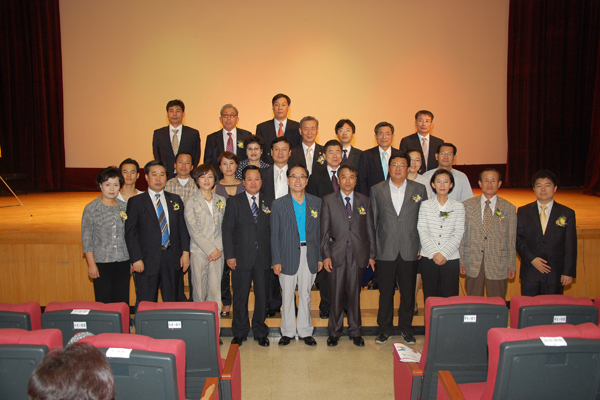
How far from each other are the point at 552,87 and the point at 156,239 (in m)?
7.98

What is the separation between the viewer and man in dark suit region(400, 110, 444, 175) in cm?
440

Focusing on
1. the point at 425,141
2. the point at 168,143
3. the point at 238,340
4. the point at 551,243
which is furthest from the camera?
the point at 168,143

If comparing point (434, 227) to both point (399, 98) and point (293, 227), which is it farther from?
point (399, 98)

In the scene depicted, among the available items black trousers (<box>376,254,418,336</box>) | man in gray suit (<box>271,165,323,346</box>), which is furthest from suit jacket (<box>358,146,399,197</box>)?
black trousers (<box>376,254,418,336</box>)

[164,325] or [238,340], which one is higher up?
[164,325]

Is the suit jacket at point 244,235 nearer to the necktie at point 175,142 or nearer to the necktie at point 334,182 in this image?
the necktie at point 334,182

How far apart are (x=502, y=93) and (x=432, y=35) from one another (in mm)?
1756

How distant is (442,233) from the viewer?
131 inches

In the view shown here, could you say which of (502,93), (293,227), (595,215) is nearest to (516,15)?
(502,93)

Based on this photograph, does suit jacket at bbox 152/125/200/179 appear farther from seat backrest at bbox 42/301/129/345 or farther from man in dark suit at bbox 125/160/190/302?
seat backrest at bbox 42/301/129/345

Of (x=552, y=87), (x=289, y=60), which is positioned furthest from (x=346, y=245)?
(x=552, y=87)

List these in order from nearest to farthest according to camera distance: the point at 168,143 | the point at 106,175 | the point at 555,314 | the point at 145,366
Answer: the point at 145,366 < the point at 555,314 < the point at 106,175 < the point at 168,143

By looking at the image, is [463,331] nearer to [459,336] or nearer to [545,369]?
[459,336]

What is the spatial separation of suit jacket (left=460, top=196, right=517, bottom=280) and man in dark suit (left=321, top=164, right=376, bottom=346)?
75 cm
